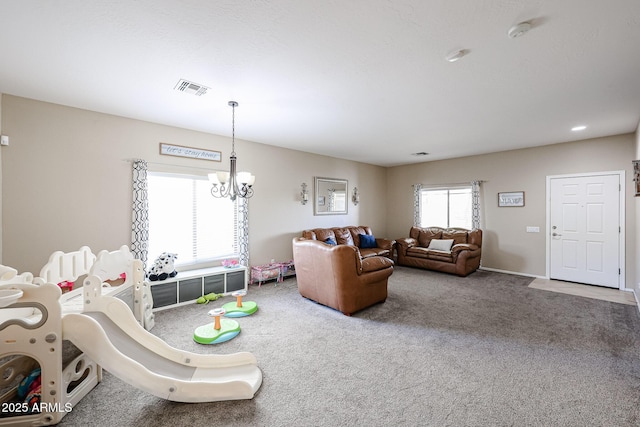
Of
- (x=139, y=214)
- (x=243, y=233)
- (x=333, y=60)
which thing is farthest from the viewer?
(x=243, y=233)

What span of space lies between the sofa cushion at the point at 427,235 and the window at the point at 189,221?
4458 millimetres

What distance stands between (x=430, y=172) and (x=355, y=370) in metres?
5.91

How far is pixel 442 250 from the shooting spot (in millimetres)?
5844

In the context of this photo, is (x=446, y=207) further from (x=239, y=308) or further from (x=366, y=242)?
(x=239, y=308)

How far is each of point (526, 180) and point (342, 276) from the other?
15.5 ft

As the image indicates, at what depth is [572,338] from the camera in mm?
2799

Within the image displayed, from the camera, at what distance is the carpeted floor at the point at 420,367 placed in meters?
1.77

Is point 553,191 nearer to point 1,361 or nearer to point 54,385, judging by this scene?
point 54,385

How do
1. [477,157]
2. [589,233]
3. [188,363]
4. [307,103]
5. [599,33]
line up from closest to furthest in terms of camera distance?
1. [599,33]
2. [188,363]
3. [307,103]
4. [589,233]
5. [477,157]

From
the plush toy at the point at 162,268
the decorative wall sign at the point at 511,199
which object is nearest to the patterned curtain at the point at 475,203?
the decorative wall sign at the point at 511,199

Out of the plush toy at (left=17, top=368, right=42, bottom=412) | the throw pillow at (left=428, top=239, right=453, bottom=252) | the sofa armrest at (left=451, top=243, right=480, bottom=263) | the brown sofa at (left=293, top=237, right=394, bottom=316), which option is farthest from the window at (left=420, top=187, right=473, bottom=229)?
the plush toy at (left=17, top=368, right=42, bottom=412)

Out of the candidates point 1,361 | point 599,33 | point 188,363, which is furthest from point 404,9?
point 1,361

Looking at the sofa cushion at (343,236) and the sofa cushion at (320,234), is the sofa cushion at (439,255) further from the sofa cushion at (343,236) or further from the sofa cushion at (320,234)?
the sofa cushion at (320,234)

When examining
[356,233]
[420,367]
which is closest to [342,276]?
[420,367]
